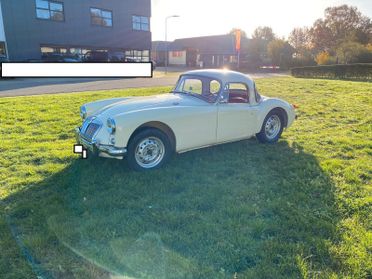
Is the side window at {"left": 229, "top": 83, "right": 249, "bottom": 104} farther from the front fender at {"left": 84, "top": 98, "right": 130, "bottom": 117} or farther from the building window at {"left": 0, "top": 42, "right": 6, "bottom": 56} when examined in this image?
the building window at {"left": 0, "top": 42, "right": 6, "bottom": 56}

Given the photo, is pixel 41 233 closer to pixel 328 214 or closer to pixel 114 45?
pixel 328 214

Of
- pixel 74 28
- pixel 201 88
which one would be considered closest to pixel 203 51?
pixel 74 28

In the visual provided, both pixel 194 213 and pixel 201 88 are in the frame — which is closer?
pixel 194 213

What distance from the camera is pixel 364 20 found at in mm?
55625

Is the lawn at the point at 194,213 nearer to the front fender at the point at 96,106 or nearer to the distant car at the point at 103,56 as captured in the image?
the front fender at the point at 96,106

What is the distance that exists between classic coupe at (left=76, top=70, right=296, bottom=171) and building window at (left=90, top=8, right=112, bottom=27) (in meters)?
25.6

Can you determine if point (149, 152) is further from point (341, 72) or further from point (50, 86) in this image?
point (341, 72)

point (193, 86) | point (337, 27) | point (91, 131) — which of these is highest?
point (337, 27)

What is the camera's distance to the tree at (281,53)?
45625mm

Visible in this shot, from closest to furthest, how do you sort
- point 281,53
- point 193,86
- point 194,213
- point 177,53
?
point 194,213, point 193,86, point 281,53, point 177,53

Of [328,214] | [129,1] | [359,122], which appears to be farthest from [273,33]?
[328,214]

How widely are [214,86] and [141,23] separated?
97.0 ft

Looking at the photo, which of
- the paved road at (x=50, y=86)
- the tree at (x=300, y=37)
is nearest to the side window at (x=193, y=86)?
the paved road at (x=50, y=86)

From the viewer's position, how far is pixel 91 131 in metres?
4.40
